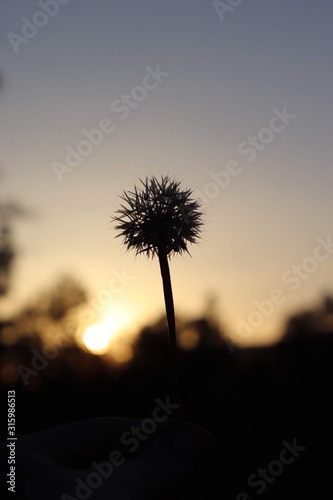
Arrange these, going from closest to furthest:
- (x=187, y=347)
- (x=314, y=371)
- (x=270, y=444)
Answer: (x=270, y=444) < (x=314, y=371) < (x=187, y=347)

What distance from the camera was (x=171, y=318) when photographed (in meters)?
21.5

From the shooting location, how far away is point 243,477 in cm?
3278

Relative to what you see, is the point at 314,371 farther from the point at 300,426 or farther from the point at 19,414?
the point at 19,414

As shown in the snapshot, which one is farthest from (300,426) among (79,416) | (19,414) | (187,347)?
(187,347)

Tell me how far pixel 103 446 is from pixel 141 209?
25.8ft

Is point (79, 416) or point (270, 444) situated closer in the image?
point (270, 444)

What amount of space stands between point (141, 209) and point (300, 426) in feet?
71.9

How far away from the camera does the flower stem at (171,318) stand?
20938 millimetres

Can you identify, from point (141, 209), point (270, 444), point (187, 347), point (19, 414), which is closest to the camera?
point (141, 209)

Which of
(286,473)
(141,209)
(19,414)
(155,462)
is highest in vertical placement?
(19,414)

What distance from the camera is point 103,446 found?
731 inches

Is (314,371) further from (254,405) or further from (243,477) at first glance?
(243,477)

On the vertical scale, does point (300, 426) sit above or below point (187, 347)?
below

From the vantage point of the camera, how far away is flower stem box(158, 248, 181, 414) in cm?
2094
